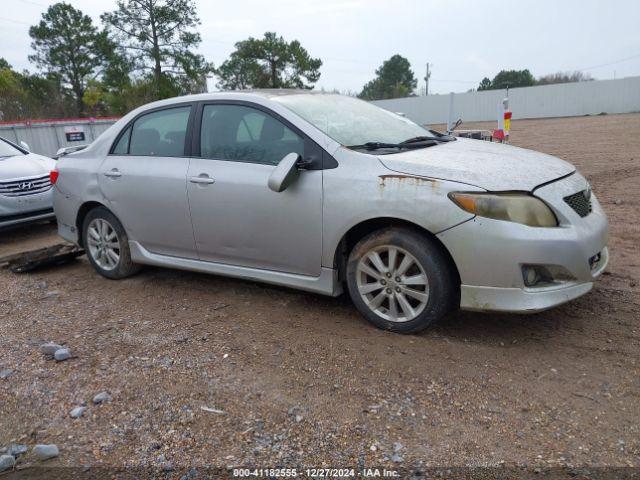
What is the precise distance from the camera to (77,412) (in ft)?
9.32

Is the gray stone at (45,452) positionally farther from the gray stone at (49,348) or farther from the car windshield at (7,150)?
the car windshield at (7,150)

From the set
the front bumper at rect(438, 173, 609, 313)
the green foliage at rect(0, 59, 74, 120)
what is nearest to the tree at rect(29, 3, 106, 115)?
the green foliage at rect(0, 59, 74, 120)

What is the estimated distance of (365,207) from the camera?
3.39 m

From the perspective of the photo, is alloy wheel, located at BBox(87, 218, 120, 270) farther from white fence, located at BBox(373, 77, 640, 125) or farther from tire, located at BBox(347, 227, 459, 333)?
white fence, located at BBox(373, 77, 640, 125)

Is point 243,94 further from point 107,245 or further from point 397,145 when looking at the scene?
point 107,245

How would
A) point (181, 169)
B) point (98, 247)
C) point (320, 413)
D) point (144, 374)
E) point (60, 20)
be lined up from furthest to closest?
point (60, 20), point (98, 247), point (181, 169), point (144, 374), point (320, 413)

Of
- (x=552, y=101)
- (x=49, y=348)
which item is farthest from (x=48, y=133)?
(x=552, y=101)

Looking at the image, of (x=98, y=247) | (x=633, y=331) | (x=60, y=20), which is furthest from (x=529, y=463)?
(x=60, y=20)

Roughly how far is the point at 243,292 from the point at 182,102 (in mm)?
1680

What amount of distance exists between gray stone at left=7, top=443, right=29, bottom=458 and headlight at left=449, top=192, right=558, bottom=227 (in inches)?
103

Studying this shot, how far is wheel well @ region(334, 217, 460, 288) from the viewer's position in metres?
3.31

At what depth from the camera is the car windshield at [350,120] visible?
380cm

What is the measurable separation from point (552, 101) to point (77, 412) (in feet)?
147

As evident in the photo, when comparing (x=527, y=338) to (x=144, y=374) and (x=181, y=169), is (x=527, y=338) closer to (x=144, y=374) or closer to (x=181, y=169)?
(x=144, y=374)
